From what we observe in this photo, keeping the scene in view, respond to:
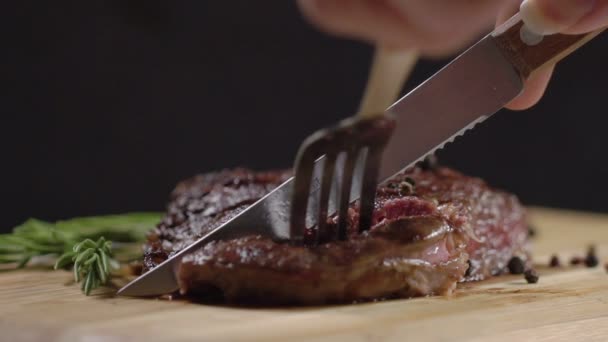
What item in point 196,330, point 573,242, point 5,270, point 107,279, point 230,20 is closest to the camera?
point 196,330

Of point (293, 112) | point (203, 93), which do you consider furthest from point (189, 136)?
point (293, 112)

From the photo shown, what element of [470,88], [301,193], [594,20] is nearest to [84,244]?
[301,193]

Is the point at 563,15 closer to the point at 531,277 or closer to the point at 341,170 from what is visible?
the point at 341,170

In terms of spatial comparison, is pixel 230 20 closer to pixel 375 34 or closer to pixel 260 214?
pixel 260 214

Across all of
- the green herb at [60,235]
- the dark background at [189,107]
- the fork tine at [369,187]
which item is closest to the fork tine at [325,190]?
the fork tine at [369,187]

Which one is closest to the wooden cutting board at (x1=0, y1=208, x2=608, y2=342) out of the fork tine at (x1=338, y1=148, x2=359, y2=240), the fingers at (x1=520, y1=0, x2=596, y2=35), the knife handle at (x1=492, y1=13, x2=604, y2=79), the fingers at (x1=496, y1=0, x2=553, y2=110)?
the fork tine at (x1=338, y1=148, x2=359, y2=240)

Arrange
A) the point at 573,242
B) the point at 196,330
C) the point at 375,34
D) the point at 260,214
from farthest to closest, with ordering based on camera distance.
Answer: the point at 573,242 → the point at 260,214 → the point at 196,330 → the point at 375,34
